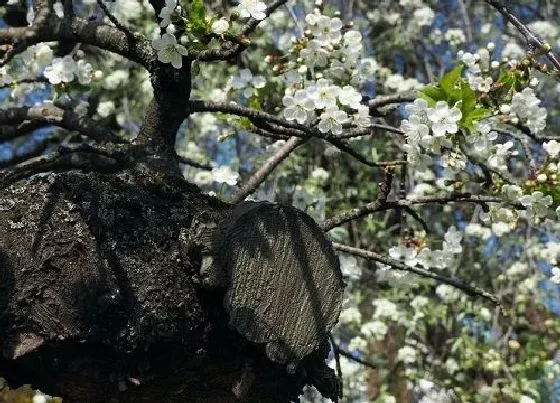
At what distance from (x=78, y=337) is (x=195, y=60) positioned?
62 centimetres

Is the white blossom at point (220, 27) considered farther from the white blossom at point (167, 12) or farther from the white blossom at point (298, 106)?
the white blossom at point (298, 106)

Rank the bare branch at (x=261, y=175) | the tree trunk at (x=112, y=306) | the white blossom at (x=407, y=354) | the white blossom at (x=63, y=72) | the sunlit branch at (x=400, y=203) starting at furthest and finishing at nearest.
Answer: the white blossom at (x=407, y=354), the white blossom at (x=63, y=72), the bare branch at (x=261, y=175), the sunlit branch at (x=400, y=203), the tree trunk at (x=112, y=306)

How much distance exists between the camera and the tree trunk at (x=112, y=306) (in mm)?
1244

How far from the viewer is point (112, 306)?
125 cm

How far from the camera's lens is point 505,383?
4582 mm

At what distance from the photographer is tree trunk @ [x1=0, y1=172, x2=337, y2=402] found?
1244 millimetres

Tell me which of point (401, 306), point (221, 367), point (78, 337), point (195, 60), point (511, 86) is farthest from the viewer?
point (401, 306)

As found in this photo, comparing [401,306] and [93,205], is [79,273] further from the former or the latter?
[401,306]

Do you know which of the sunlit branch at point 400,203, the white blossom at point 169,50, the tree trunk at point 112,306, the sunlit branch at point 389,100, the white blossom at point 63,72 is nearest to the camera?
the tree trunk at point 112,306

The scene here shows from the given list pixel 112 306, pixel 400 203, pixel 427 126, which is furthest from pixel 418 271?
pixel 112 306

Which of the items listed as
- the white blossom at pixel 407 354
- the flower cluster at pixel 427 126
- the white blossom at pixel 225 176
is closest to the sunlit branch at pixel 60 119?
the white blossom at pixel 225 176

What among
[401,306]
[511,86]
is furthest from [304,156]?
[511,86]

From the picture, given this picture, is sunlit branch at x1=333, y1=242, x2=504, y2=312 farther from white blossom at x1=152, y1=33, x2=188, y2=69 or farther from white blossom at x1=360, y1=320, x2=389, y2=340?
white blossom at x1=360, y1=320, x2=389, y2=340

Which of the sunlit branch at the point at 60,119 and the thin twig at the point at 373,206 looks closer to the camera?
the thin twig at the point at 373,206
